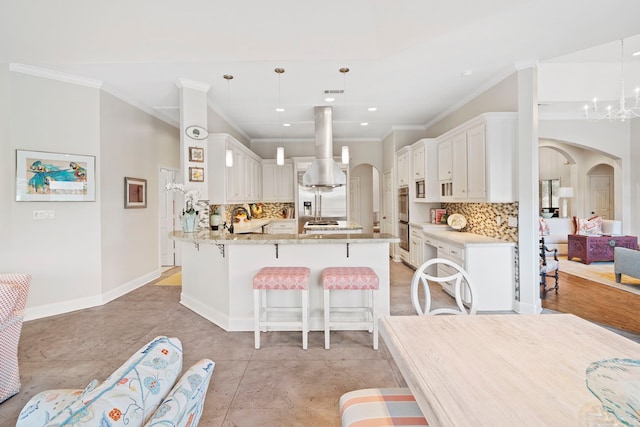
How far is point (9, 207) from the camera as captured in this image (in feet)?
11.4

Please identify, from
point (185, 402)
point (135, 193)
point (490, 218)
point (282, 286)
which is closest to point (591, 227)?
point (490, 218)

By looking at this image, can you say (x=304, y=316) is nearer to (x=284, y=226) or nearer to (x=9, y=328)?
(x=9, y=328)

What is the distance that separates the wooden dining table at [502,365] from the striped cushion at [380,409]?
0.22 m

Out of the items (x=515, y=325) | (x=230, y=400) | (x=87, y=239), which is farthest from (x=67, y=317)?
(x=515, y=325)

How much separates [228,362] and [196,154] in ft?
8.72

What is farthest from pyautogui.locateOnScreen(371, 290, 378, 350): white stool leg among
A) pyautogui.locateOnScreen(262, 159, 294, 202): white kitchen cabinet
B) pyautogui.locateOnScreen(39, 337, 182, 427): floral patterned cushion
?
pyautogui.locateOnScreen(262, 159, 294, 202): white kitchen cabinet

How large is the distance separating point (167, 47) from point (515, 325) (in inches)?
160

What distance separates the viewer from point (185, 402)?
0.85m

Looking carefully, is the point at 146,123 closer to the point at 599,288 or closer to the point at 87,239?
the point at 87,239

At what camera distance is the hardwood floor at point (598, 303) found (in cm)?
339

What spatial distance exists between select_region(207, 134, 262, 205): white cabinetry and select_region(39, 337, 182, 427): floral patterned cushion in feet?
13.4

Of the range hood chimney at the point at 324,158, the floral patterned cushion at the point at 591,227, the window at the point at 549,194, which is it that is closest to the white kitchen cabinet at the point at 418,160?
the range hood chimney at the point at 324,158

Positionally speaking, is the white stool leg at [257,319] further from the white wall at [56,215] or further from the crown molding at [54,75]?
the crown molding at [54,75]

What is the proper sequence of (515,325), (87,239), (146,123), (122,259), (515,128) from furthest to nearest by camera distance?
1. (146,123)
2. (122,259)
3. (87,239)
4. (515,128)
5. (515,325)
